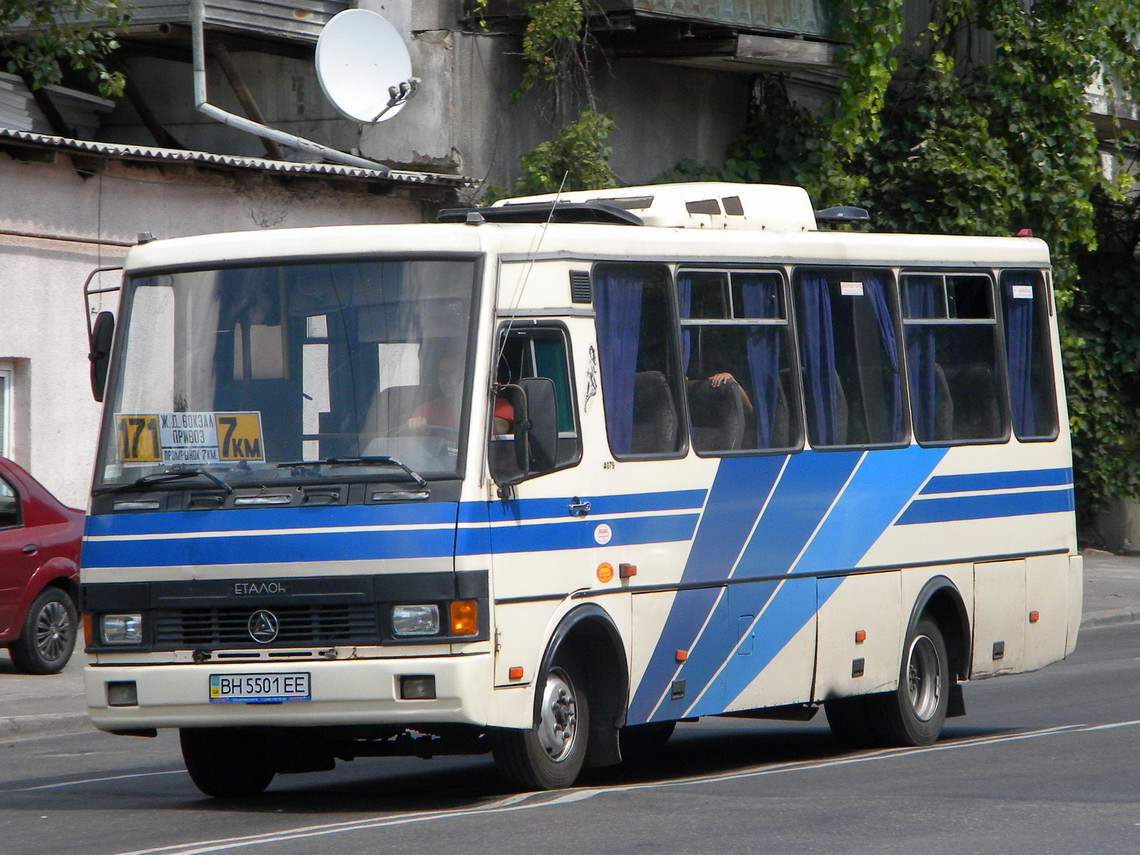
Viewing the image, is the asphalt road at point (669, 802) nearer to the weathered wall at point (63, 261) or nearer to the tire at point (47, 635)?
the tire at point (47, 635)

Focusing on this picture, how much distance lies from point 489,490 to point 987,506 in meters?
4.32

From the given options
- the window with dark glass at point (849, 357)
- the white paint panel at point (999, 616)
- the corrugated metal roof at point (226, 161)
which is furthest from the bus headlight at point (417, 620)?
the corrugated metal roof at point (226, 161)

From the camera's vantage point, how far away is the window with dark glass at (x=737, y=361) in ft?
32.3

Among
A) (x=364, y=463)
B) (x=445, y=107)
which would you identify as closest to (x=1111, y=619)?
(x=445, y=107)

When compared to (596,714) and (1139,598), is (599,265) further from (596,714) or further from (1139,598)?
(1139,598)

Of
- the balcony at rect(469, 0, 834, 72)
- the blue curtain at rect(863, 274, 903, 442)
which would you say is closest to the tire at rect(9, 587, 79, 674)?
the blue curtain at rect(863, 274, 903, 442)

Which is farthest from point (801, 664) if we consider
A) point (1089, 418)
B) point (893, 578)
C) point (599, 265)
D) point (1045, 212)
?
point (1089, 418)

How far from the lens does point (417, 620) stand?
823 cm

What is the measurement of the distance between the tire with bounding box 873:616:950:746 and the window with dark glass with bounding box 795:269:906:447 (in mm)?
1184

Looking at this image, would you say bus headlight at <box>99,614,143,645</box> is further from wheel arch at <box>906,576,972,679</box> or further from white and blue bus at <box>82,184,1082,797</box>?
wheel arch at <box>906,576,972,679</box>

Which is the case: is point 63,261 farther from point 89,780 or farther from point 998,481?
point 998,481

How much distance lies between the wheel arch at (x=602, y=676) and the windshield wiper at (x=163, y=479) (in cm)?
173

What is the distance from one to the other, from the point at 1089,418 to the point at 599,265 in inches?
695

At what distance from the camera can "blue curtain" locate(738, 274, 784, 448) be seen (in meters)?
10.2
